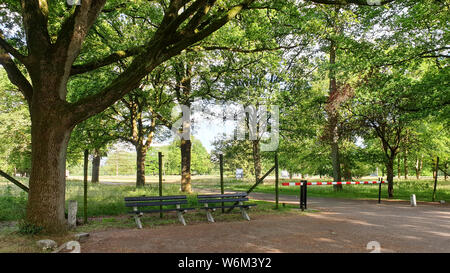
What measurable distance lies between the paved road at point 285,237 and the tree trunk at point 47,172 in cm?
108

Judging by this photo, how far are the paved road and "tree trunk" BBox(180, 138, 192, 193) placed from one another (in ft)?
28.0

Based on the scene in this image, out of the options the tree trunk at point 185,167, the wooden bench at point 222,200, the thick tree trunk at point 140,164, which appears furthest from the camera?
the thick tree trunk at point 140,164

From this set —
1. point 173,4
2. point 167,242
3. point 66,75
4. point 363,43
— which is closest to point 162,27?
point 173,4

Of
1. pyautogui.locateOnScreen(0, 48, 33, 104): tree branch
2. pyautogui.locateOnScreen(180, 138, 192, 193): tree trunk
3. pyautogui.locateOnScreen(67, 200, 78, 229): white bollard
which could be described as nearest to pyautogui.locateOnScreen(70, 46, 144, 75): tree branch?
pyautogui.locateOnScreen(0, 48, 33, 104): tree branch

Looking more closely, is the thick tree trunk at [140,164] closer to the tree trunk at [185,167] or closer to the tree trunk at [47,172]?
the tree trunk at [185,167]

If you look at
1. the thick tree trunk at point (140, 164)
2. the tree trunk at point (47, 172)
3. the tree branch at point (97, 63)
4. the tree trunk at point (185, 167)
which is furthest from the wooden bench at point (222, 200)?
the thick tree trunk at point (140, 164)

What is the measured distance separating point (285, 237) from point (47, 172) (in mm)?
5639

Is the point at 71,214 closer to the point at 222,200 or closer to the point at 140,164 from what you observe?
the point at 222,200

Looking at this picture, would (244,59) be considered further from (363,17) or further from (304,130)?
(304,130)

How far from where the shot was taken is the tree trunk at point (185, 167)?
16578mm

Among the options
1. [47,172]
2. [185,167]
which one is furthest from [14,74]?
[185,167]

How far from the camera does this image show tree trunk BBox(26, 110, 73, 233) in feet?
21.3

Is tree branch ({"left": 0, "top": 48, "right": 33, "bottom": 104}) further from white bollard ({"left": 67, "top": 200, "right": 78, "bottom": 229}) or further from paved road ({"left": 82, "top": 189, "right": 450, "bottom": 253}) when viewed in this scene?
paved road ({"left": 82, "top": 189, "right": 450, "bottom": 253})

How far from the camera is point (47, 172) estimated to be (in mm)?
6578
